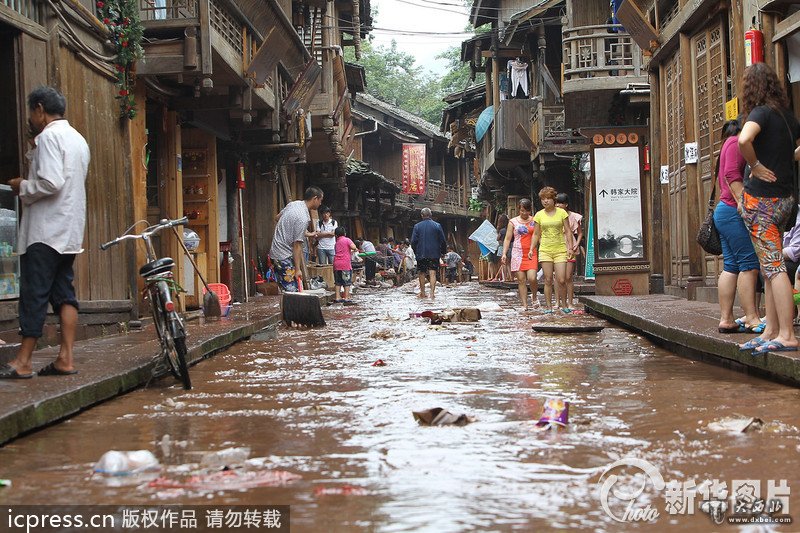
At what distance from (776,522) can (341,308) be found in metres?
14.8

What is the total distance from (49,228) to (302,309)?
617 cm

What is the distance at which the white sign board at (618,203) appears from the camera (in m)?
16.6

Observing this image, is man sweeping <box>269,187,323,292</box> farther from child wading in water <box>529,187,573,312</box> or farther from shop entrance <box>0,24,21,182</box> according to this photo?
shop entrance <box>0,24,21,182</box>

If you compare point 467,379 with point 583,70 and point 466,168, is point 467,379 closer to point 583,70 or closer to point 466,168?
point 583,70

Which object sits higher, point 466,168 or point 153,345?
point 466,168

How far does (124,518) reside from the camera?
3.21m

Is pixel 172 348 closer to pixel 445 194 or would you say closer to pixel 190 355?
pixel 190 355

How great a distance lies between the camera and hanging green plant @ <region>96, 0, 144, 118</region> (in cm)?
1134

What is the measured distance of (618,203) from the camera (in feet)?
54.8

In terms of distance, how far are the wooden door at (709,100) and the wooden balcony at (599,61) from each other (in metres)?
7.62

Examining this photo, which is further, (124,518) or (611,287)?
(611,287)

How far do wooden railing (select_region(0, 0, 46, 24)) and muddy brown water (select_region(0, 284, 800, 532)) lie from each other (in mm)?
3617

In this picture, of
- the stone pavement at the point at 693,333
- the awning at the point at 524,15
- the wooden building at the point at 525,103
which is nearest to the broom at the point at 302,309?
the stone pavement at the point at 693,333

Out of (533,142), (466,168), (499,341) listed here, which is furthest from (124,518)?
(466,168)
